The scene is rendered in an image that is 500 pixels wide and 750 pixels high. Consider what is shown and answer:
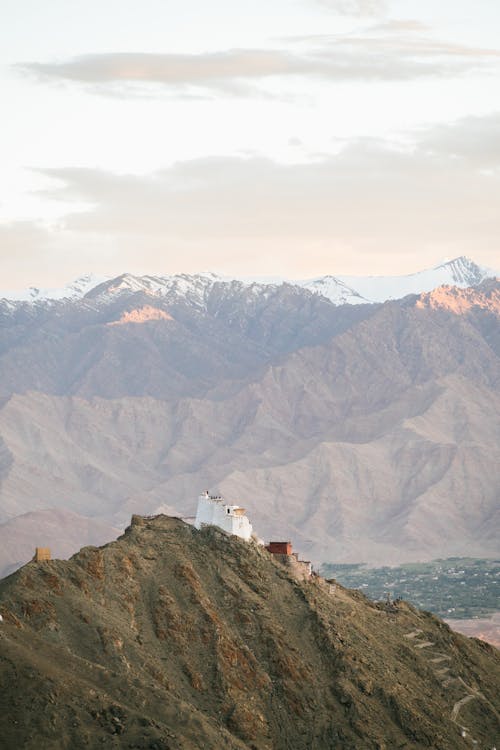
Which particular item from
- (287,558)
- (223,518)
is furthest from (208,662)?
(287,558)

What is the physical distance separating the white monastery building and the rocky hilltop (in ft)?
3.98

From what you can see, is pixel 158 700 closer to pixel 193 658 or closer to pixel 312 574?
pixel 193 658

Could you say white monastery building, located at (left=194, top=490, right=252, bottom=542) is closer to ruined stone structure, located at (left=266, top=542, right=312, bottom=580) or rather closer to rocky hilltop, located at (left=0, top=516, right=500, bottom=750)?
rocky hilltop, located at (left=0, top=516, right=500, bottom=750)

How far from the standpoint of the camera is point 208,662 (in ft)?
417

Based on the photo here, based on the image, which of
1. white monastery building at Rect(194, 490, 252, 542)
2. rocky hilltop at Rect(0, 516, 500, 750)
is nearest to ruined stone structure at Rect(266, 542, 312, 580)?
rocky hilltop at Rect(0, 516, 500, 750)

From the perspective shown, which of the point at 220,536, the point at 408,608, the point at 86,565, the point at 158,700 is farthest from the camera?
the point at 408,608

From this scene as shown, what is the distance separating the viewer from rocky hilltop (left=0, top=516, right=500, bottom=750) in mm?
104938

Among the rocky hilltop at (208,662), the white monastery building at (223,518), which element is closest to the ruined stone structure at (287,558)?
the rocky hilltop at (208,662)

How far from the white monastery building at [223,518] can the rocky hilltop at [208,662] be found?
3.98 feet

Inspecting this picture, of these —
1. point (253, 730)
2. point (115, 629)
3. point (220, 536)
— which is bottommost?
point (253, 730)

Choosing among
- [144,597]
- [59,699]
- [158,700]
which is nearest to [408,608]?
[144,597]

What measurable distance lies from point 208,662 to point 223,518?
849 inches

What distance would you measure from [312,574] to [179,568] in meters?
23.0

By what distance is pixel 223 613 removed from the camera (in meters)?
135
